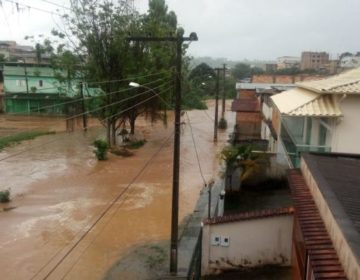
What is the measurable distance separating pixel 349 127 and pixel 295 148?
1.84m

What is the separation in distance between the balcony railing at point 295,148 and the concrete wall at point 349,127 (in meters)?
0.43

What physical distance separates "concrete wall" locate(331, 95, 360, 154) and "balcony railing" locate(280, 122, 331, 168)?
1.42ft

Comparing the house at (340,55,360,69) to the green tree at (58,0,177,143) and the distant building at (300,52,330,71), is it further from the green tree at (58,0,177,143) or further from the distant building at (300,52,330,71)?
the distant building at (300,52,330,71)

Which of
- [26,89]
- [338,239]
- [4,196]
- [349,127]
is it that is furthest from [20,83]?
[338,239]

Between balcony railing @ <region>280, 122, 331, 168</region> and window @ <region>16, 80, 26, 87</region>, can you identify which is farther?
window @ <region>16, 80, 26, 87</region>

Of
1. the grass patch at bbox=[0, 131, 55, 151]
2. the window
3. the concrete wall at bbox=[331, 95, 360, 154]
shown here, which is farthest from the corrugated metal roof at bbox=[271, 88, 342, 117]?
the window

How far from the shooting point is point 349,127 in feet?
44.1

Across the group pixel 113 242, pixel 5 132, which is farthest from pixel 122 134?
pixel 113 242

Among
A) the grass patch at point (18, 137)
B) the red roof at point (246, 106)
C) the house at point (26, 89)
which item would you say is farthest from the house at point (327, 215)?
the house at point (26, 89)

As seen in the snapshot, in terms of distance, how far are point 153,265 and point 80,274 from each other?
6.70 ft

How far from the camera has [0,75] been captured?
58.4m

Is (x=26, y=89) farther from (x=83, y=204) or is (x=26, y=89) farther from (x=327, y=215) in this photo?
(x=327, y=215)

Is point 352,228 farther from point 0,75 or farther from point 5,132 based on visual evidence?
point 0,75

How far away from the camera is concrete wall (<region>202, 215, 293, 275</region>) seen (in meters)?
11.7
